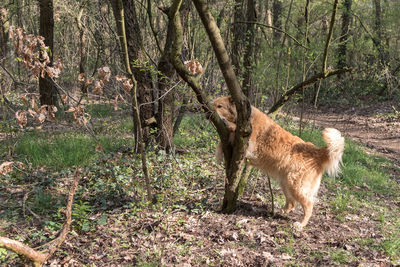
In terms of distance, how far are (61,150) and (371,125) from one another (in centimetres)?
1290

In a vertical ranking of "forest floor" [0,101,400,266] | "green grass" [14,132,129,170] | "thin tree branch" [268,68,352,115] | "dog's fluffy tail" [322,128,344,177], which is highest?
"thin tree branch" [268,68,352,115]

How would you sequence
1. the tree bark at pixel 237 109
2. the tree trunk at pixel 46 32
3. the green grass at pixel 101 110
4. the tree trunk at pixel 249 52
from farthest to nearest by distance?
the green grass at pixel 101 110 → the tree trunk at pixel 46 32 → the tree trunk at pixel 249 52 → the tree bark at pixel 237 109

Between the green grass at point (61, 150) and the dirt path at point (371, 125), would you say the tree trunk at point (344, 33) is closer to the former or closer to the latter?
the dirt path at point (371, 125)

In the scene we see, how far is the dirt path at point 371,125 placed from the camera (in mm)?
10859

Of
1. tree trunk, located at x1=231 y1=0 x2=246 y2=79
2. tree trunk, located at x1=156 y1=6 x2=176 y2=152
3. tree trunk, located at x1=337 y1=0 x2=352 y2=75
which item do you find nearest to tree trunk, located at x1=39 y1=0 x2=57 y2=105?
tree trunk, located at x1=156 y1=6 x2=176 y2=152

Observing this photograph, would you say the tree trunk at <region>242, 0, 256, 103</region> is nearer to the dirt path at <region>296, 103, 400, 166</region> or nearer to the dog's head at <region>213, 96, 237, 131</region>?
the dog's head at <region>213, 96, 237, 131</region>

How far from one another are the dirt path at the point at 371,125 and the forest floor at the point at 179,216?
4.17m

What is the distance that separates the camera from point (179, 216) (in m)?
4.65

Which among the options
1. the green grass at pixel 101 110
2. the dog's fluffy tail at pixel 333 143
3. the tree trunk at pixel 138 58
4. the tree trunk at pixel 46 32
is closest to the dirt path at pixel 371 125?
the dog's fluffy tail at pixel 333 143

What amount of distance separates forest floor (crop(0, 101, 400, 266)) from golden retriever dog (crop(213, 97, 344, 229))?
51 centimetres

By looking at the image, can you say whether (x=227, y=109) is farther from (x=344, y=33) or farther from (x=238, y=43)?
(x=344, y=33)

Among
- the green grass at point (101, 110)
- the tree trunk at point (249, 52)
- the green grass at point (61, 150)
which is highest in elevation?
the tree trunk at point (249, 52)

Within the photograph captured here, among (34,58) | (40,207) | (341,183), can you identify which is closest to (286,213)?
(341,183)

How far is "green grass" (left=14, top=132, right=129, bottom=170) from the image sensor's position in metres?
5.93
